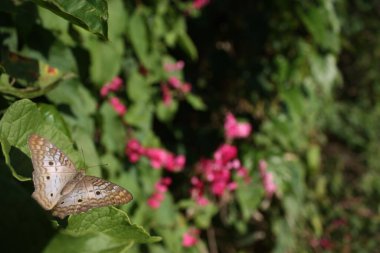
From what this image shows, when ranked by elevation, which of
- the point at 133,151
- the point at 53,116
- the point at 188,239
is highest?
the point at 53,116

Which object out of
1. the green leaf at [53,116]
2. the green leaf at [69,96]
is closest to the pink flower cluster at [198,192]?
the green leaf at [69,96]

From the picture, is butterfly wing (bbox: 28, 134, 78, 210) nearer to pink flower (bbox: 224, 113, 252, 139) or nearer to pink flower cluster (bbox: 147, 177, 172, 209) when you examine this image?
pink flower cluster (bbox: 147, 177, 172, 209)

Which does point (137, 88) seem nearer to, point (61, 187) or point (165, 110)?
point (165, 110)

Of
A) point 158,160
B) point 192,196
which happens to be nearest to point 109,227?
point 158,160

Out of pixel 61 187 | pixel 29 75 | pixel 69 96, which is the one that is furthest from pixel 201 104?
pixel 61 187

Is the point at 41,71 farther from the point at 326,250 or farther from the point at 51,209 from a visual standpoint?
the point at 326,250

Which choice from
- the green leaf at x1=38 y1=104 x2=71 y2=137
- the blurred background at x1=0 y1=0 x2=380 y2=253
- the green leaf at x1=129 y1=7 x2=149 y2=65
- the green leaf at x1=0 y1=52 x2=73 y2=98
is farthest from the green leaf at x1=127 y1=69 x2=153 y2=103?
the green leaf at x1=38 y1=104 x2=71 y2=137
